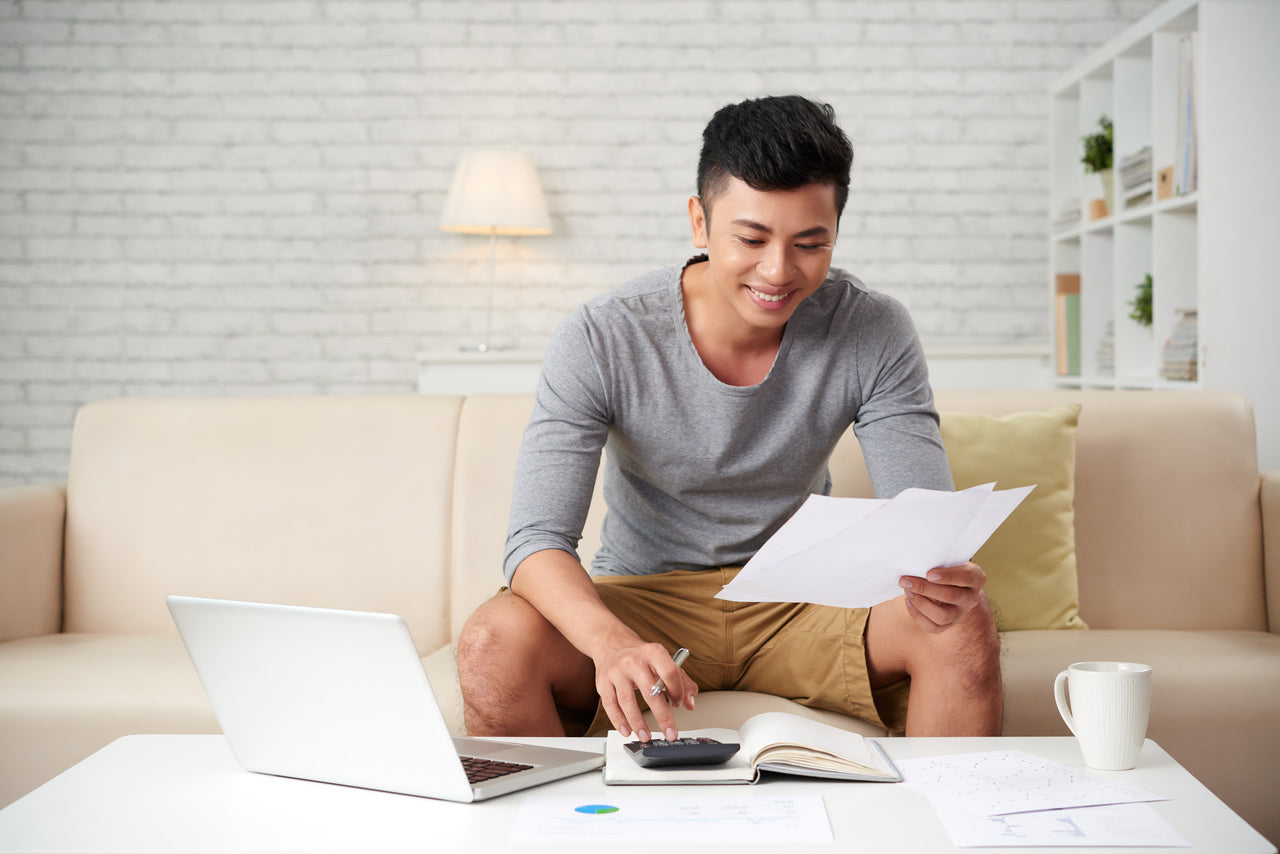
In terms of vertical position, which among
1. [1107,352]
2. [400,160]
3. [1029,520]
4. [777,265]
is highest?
[400,160]

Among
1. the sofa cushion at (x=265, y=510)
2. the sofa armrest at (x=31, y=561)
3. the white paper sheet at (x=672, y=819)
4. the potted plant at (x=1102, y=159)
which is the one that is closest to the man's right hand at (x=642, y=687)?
the white paper sheet at (x=672, y=819)

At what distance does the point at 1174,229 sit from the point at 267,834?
2.88 metres

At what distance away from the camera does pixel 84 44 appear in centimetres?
397

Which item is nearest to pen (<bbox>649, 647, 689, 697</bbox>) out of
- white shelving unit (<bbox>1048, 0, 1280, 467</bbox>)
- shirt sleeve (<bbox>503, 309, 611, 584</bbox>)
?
shirt sleeve (<bbox>503, 309, 611, 584</bbox>)

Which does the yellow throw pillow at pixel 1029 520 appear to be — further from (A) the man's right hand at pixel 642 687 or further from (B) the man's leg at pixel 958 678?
(A) the man's right hand at pixel 642 687

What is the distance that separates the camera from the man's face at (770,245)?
1.45m

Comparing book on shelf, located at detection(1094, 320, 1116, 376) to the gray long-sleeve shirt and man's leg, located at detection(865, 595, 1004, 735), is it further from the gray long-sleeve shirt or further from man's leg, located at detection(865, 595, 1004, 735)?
man's leg, located at detection(865, 595, 1004, 735)

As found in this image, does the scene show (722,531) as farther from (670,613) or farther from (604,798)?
(604,798)

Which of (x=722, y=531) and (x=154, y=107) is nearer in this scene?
(x=722, y=531)

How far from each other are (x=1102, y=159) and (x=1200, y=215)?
846 mm

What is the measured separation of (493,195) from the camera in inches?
146

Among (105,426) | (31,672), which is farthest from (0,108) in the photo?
(31,672)

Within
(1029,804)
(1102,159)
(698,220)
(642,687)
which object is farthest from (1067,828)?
(1102,159)

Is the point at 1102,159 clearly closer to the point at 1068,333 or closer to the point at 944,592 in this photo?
the point at 1068,333
